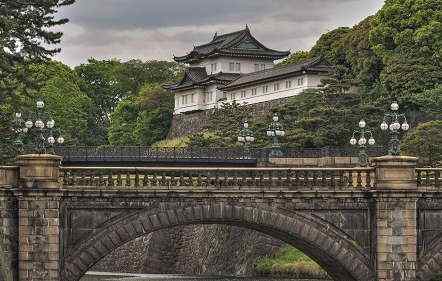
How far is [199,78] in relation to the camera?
14400cm

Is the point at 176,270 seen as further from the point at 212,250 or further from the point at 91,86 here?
the point at 91,86

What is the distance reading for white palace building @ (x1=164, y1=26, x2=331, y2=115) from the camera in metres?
130

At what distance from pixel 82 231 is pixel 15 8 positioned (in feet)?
56.6

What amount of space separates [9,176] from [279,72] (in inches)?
2987

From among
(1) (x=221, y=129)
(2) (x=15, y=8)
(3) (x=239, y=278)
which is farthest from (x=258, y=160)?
(1) (x=221, y=129)

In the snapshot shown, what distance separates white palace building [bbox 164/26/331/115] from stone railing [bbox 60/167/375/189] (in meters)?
75.1

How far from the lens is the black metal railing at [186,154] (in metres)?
79.1

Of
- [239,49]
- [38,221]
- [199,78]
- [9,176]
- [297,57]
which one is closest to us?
[38,221]

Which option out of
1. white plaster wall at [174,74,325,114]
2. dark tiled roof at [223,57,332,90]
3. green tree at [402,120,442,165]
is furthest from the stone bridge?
dark tiled roof at [223,57,332,90]

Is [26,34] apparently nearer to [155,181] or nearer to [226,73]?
[155,181]

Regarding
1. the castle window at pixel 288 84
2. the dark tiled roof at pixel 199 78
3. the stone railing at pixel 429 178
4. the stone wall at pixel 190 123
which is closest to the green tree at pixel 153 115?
the stone wall at pixel 190 123

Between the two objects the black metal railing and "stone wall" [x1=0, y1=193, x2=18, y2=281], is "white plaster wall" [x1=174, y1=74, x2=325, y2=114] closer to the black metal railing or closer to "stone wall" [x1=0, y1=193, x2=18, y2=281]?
the black metal railing

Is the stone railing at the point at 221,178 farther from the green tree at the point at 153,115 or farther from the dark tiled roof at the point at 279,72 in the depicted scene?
the green tree at the point at 153,115

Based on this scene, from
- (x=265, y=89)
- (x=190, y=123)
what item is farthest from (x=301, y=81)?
(x=190, y=123)
